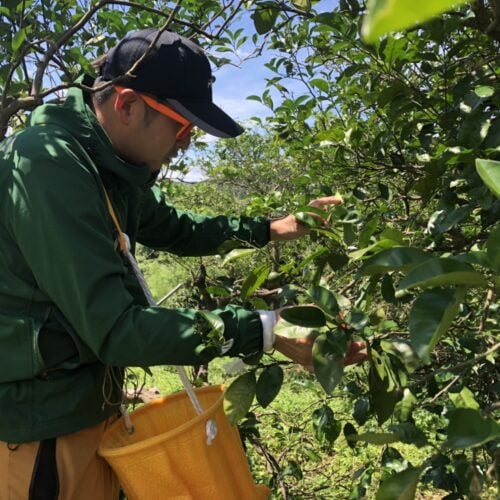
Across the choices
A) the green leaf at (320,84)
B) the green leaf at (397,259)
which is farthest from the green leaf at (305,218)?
the green leaf at (320,84)

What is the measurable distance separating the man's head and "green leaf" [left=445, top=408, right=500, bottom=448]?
1044 millimetres

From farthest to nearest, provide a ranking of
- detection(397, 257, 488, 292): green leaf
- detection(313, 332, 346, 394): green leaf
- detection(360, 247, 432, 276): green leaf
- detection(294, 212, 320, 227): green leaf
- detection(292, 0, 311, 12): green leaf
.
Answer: detection(292, 0, 311, 12): green leaf
detection(294, 212, 320, 227): green leaf
detection(313, 332, 346, 394): green leaf
detection(360, 247, 432, 276): green leaf
detection(397, 257, 488, 292): green leaf

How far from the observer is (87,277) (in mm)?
1224

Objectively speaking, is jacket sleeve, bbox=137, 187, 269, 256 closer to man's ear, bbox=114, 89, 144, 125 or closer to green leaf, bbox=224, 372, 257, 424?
man's ear, bbox=114, 89, 144, 125

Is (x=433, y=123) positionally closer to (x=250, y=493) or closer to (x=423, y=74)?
(x=423, y=74)

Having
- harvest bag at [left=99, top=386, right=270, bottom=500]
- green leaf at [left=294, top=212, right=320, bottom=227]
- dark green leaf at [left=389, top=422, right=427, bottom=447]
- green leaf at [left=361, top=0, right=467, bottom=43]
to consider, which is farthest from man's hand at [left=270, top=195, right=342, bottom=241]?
green leaf at [left=361, top=0, right=467, bottom=43]

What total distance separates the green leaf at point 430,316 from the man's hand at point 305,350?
1.34 ft

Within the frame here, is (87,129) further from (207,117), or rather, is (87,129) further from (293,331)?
(293,331)

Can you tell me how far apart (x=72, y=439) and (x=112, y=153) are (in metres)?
0.74

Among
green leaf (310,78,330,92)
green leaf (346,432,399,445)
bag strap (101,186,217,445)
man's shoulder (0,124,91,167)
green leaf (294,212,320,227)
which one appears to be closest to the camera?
green leaf (346,432,399,445)

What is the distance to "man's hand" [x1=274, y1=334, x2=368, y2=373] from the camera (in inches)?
47.9

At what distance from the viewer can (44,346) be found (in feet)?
4.59

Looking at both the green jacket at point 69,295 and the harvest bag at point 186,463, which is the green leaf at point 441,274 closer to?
the green jacket at point 69,295

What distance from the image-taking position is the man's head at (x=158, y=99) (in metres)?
1.53
